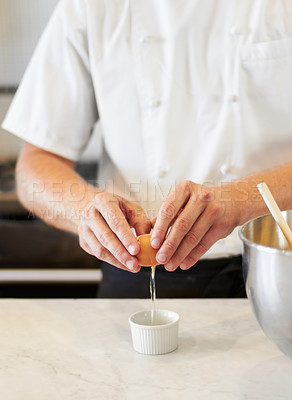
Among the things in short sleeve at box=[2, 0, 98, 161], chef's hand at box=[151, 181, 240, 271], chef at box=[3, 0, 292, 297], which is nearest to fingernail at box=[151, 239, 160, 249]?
chef's hand at box=[151, 181, 240, 271]

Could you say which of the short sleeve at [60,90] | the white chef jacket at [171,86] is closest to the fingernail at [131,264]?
the white chef jacket at [171,86]

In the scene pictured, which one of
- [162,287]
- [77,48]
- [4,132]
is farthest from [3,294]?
[77,48]

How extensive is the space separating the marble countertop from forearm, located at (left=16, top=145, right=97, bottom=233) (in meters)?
0.19

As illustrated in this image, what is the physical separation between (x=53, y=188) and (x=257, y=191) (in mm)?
430

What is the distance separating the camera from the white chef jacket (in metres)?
1.22

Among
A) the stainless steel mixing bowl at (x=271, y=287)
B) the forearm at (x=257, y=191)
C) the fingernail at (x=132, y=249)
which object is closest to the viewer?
the stainless steel mixing bowl at (x=271, y=287)

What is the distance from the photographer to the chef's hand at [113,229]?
0.89 metres

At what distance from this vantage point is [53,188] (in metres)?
1.18

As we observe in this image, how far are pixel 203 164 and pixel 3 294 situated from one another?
117cm

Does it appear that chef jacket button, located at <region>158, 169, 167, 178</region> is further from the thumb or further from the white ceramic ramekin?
the white ceramic ramekin

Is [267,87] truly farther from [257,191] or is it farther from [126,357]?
[126,357]

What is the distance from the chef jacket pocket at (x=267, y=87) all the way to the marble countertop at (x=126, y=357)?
0.41 m

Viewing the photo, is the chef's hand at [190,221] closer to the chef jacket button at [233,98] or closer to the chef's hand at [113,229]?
the chef's hand at [113,229]

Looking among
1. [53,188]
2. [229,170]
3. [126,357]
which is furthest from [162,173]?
[126,357]
